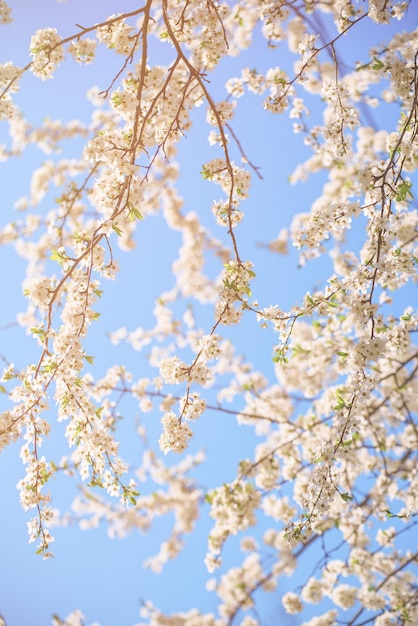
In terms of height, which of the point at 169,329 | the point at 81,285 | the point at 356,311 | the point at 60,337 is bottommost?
the point at 356,311

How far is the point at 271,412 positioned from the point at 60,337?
16.3 feet

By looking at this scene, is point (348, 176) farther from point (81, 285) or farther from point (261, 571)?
point (261, 571)

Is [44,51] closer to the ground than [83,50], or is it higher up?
closer to the ground

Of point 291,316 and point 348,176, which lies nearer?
point 291,316

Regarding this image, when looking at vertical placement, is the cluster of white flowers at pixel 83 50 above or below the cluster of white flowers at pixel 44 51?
above

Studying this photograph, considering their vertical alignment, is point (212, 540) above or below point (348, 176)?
below

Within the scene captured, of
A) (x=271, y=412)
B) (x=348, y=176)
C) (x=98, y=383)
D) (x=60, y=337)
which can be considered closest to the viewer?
(x=60, y=337)

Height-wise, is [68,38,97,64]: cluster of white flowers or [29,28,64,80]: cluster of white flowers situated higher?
[68,38,97,64]: cluster of white flowers

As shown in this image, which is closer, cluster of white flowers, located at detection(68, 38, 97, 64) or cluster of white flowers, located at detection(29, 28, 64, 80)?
cluster of white flowers, located at detection(29, 28, 64, 80)

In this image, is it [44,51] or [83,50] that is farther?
[83,50]

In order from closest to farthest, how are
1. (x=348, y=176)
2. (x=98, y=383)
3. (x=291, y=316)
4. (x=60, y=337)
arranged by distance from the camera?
(x=291, y=316), (x=60, y=337), (x=98, y=383), (x=348, y=176)

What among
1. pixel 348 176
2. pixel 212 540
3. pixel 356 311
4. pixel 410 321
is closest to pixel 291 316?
pixel 356 311

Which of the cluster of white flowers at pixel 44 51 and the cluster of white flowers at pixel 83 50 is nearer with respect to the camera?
the cluster of white flowers at pixel 44 51

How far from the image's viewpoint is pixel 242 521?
18.4 ft
